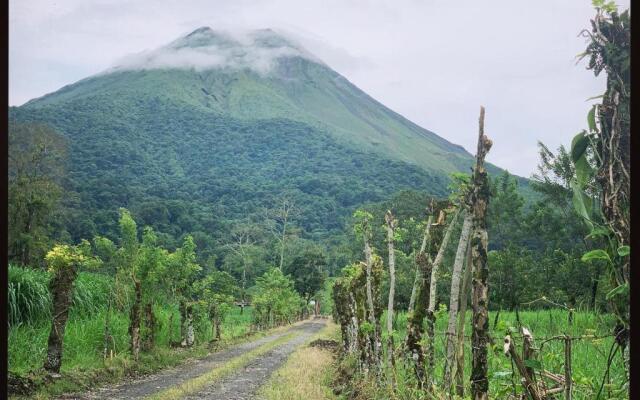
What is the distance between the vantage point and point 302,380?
9328 mm

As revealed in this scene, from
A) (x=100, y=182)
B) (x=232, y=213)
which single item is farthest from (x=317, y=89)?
(x=100, y=182)

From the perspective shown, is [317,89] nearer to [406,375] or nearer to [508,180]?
[508,180]

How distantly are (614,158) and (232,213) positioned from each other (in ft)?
214

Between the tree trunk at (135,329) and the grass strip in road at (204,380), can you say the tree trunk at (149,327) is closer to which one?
the tree trunk at (135,329)

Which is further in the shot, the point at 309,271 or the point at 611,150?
the point at 309,271

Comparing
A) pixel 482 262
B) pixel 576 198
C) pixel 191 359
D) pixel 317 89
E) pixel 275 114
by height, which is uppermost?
pixel 317 89

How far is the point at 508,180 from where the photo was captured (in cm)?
1895

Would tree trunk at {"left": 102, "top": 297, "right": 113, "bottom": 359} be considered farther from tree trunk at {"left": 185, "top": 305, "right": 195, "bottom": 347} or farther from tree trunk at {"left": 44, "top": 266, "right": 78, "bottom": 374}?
tree trunk at {"left": 185, "top": 305, "right": 195, "bottom": 347}

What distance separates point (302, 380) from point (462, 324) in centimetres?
682

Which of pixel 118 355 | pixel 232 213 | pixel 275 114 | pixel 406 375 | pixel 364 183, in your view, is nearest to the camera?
pixel 406 375

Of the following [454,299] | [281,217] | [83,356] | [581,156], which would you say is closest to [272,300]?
[83,356]

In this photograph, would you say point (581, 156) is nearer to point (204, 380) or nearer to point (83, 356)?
point (204, 380)

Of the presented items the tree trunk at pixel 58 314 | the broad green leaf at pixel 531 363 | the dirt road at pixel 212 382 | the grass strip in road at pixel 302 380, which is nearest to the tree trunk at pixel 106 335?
the dirt road at pixel 212 382

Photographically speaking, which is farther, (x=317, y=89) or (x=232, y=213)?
(x=317, y=89)
